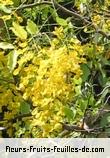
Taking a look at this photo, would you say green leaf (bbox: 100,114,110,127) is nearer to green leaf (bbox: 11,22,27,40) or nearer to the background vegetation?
the background vegetation

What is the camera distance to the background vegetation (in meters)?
1.09

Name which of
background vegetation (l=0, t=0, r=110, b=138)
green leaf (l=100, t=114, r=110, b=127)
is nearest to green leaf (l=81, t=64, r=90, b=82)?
background vegetation (l=0, t=0, r=110, b=138)

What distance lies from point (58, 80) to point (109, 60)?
389 mm

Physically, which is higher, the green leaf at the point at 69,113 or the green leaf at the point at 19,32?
the green leaf at the point at 19,32

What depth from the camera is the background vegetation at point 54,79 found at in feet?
3.59

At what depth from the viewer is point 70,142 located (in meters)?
1.29

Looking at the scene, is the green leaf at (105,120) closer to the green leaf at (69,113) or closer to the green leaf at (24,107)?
the green leaf at (69,113)

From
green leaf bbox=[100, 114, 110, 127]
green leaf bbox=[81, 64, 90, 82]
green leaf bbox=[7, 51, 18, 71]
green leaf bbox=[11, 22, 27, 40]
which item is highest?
green leaf bbox=[11, 22, 27, 40]

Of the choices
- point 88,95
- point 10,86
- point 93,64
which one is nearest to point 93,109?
point 88,95

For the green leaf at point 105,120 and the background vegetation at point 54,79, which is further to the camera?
the green leaf at point 105,120

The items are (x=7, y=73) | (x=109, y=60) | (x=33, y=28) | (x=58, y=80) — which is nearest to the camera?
(x=58, y=80)

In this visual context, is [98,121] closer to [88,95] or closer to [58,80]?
[88,95]

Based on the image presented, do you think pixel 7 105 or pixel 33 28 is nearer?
pixel 33 28

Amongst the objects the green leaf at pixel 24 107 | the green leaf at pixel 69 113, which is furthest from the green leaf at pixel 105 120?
the green leaf at pixel 24 107
